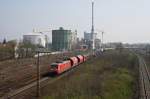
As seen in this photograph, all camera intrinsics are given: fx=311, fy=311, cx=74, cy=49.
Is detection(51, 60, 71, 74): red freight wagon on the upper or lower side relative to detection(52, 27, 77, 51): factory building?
lower

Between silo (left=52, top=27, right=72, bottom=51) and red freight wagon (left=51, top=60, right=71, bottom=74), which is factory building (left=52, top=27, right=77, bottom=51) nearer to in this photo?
silo (left=52, top=27, right=72, bottom=51)

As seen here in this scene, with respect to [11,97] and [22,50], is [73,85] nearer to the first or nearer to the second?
[11,97]

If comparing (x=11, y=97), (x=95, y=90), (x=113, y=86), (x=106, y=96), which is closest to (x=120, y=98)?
(x=106, y=96)

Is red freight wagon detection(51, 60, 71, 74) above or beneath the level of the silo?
beneath

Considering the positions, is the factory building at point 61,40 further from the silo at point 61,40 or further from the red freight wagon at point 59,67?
the red freight wagon at point 59,67

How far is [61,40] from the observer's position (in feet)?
622

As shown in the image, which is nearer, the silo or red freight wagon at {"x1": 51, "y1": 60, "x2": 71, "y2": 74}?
red freight wagon at {"x1": 51, "y1": 60, "x2": 71, "y2": 74}

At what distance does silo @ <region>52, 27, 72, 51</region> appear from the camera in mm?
188375

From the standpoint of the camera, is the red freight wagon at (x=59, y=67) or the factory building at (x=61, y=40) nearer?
the red freight wagon at (x=59, y=67)

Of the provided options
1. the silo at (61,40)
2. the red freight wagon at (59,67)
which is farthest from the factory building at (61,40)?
the red freight wagon at (59,67)

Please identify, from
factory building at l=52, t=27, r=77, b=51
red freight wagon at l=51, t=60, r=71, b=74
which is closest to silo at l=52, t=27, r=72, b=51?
factory building at l=52, t=27, r=77, b=51

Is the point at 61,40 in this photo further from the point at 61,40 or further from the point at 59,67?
the point at 59,67

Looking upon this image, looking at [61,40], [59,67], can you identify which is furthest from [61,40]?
[59,67]

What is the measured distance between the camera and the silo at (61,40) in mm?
188375
